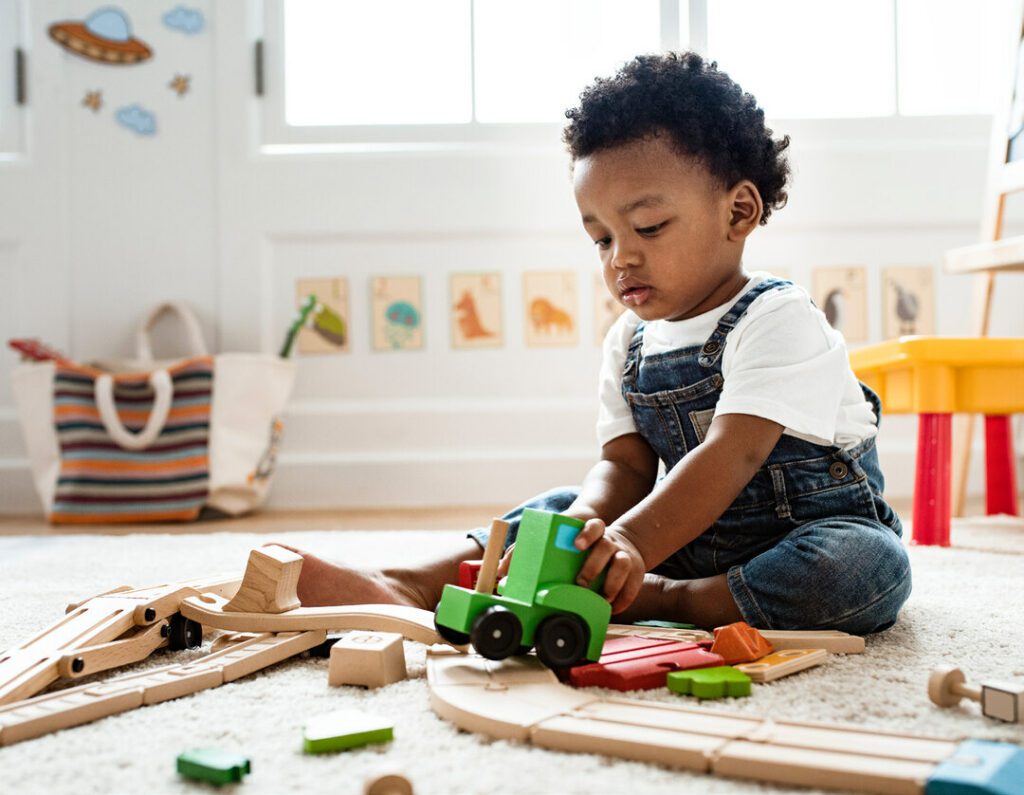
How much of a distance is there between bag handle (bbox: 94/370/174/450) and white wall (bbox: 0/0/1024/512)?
0.25 metres

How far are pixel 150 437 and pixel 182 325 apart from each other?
31cm

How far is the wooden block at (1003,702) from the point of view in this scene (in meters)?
0.51

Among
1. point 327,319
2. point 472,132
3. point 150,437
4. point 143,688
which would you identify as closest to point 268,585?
point 143,688

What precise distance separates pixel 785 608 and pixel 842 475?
15 cm

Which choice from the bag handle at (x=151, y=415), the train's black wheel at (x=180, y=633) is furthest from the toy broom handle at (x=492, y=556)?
the bag handle at (x=151, y=415)

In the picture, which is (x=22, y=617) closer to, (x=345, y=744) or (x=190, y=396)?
(x=345, y=744)

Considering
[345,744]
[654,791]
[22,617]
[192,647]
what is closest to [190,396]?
[22,617]

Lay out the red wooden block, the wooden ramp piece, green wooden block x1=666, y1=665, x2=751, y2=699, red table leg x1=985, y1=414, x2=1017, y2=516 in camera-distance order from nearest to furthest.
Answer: green wooden block x1=666, y1=665, x2=751, y2=699, the wooden ramp piece, the red wooden block, red table leg x1=985, y1=414, x2=1017, y2=516

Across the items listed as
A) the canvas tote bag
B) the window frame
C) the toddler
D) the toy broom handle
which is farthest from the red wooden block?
the window frame

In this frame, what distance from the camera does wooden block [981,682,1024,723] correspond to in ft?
1.66

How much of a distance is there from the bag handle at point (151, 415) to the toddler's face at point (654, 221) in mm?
1106

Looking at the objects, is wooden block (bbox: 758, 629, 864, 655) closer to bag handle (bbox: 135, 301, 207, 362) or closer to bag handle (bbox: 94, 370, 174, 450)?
bag handle (bbox: 94, 370, 174, 450)

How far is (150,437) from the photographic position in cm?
173

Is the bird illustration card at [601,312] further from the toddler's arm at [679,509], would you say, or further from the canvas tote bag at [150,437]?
the toddler's arm at [679,509]
